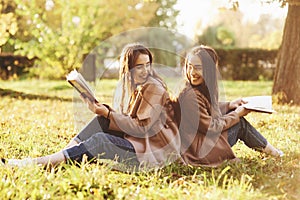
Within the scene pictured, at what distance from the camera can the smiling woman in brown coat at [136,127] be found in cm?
307

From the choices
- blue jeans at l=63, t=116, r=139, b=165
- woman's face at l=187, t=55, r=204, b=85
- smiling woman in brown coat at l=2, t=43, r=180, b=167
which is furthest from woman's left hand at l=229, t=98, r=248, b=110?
blue jeans at l=63, t=116, r=139, b=165

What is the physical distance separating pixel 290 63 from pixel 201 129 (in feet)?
12.5

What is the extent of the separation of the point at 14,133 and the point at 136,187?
6.27ft

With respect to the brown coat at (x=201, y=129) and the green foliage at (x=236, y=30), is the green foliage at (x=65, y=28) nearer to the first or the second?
the brown coat at (x=201, y=129)

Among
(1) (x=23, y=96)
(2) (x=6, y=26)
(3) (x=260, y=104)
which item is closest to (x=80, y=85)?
(3) (x=260, y=104)

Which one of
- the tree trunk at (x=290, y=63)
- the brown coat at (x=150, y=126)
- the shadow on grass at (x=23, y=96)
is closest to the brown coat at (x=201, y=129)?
the brown coat at (x=150, y=126)

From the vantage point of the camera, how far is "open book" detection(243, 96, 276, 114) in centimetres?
328

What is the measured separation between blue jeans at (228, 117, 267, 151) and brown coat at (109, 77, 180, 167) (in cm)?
43

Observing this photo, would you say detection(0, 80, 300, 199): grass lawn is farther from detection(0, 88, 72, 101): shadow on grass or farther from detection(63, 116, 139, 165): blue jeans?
detection(0, 88, 72, 101): shadow on grass

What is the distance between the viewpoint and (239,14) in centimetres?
2392

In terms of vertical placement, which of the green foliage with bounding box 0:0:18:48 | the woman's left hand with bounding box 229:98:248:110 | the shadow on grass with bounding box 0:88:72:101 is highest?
the green foliage with bounding box 0:0:18:48

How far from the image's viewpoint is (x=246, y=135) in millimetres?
3447

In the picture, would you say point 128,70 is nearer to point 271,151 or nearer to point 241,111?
point 241,111

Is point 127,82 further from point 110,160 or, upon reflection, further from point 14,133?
point 14,133
